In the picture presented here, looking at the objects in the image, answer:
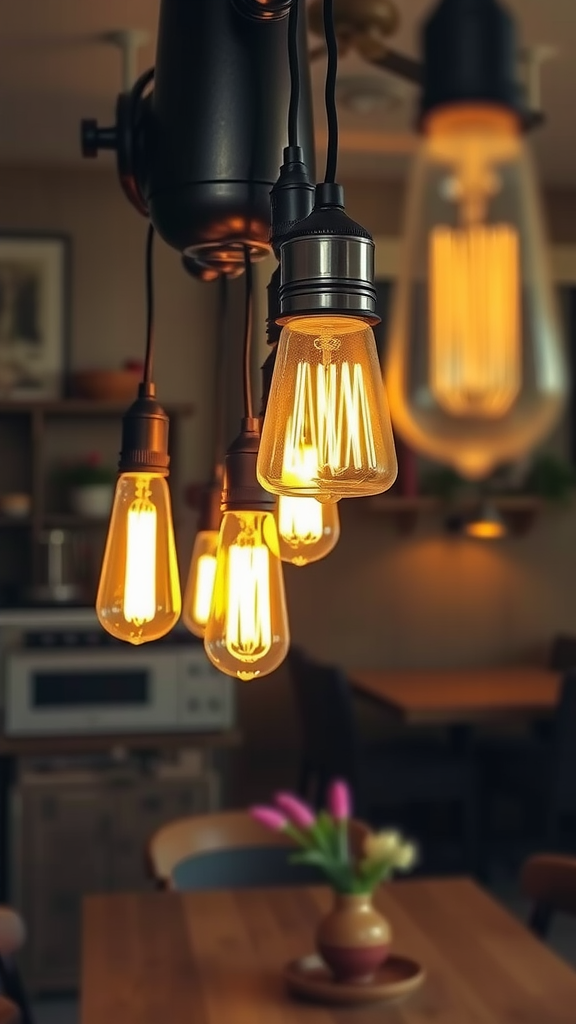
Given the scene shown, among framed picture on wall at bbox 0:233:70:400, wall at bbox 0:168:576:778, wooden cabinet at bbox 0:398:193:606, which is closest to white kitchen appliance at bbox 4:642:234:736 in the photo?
wooden cabinet at bbox 0:398:193:606

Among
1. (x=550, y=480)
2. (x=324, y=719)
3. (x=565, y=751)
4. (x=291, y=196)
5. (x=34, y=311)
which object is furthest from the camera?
(x=550, y=480)

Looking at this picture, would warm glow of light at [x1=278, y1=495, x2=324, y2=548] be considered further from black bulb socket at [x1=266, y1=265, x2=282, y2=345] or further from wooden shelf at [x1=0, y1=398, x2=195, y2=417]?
wooden shelf at [x1=0, y1=398, x2=195, y2=417]

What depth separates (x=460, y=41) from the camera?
532mm

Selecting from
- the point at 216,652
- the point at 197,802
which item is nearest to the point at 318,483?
the point at 216,652

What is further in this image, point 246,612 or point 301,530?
point 301,530

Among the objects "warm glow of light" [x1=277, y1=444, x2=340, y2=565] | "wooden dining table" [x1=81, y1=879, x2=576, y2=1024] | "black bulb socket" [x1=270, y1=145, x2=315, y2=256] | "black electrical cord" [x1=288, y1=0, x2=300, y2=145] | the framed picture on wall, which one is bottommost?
"wooden dining table" [x1=81, y1=879, x2=576, y2=1024]

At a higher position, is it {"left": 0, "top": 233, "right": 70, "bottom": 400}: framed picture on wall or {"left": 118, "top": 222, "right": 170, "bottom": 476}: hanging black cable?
{"left": 0, "top": 233, "right": 70, "bottom": 400}: framed picture on wall

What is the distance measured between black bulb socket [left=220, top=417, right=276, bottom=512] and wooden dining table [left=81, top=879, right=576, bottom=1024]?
1075 millimetres

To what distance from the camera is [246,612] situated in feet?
3.14

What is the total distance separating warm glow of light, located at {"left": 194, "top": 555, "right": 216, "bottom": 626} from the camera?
1227 millimetres

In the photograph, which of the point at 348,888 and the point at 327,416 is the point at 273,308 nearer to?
the point at 327,416

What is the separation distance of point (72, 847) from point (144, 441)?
3.01 m

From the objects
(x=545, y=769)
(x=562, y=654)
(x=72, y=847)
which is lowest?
(x=72, y=847)

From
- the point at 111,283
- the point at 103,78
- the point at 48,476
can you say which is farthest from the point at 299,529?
the point at 111,283
